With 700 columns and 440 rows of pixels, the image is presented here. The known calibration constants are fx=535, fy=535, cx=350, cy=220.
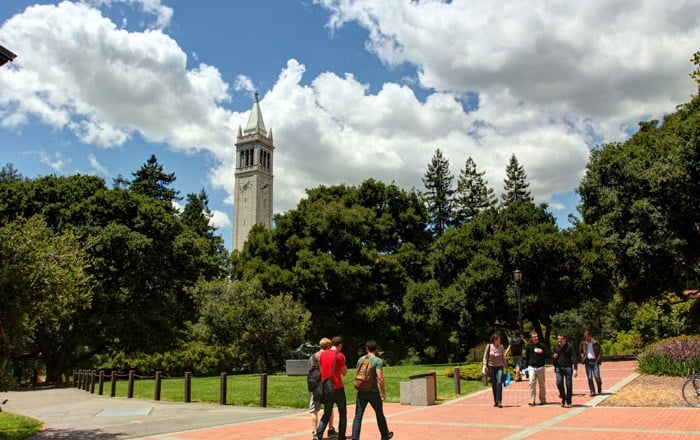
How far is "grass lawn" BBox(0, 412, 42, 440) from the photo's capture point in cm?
1065

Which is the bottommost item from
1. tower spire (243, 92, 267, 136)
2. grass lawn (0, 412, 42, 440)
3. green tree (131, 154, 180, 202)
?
grass lawn (0, 412, 42, 440)

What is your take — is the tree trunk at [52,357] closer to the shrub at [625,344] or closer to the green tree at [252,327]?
the green tree at [252,327]

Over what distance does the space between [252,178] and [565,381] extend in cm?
9194

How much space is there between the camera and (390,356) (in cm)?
4422

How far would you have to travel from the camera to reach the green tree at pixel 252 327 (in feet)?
102

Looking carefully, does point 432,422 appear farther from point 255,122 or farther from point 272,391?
point 255,122

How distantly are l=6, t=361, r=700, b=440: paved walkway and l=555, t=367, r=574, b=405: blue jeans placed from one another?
308 mm

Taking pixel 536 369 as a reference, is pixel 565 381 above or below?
below

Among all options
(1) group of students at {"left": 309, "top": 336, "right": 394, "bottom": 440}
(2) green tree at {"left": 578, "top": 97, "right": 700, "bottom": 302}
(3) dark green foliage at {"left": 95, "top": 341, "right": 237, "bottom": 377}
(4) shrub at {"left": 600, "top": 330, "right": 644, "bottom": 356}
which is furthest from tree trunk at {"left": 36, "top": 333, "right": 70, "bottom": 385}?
(4) shrub at {"left": 600, "top": 330, "right": 644, "bottom": 356}

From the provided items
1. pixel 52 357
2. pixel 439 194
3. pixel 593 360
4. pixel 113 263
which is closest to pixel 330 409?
pixel 593 360

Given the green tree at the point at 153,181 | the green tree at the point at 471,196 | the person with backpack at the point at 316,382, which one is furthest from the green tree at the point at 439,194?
the person with backpack at the point at 316,382

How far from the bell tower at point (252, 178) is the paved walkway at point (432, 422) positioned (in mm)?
82472

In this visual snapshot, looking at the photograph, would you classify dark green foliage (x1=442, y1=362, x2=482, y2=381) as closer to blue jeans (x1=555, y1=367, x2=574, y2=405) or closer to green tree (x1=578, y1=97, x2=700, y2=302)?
blue jeans (x1=555, y1=367, x2=574, y2=405)

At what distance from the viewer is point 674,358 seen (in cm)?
1766
